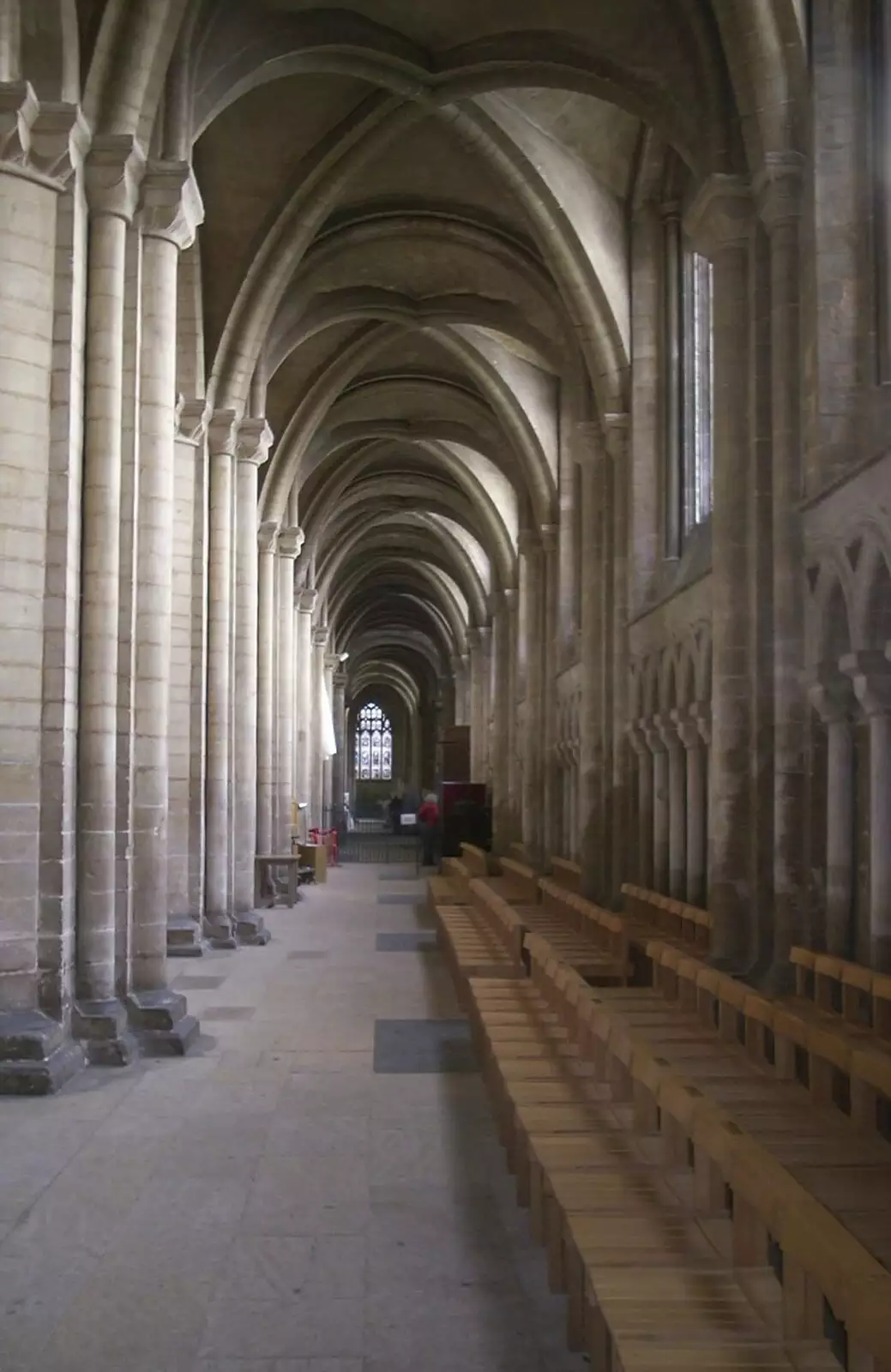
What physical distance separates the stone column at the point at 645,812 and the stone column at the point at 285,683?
837 cm

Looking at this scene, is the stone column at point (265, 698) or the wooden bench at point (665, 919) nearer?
the wooden bench at point (665, 919)

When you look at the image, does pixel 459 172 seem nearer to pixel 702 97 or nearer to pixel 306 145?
pixel 306 145

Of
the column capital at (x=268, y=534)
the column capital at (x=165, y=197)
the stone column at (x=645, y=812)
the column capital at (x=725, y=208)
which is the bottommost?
the stone column at (x=645, y=812)

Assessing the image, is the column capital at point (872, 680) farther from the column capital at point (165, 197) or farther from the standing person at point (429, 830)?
the standing person at point (429, 830)

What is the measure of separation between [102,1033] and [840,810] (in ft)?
15.6

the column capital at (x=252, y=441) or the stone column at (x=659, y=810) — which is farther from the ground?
the column capital at (x=252, y=441)

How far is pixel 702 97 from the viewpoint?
10.3m

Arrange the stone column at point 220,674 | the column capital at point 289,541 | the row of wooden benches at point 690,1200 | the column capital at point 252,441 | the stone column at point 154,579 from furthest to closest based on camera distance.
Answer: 1. the column capital at point 289,541
2. the column capital at point 252,441
3. the stone column at point 220,674
4. the stone column at point 154,579
5. the row of wooden benches at point 690,1200

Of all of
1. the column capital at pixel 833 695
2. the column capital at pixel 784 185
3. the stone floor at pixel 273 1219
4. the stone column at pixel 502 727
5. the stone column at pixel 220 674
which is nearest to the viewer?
the stone floor at pixel 273 1219

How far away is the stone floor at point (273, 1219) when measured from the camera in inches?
161

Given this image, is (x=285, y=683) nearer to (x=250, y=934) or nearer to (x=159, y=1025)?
(x=250, y=934)

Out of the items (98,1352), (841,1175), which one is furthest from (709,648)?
(98,1352)

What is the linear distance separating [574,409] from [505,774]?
36.6ft

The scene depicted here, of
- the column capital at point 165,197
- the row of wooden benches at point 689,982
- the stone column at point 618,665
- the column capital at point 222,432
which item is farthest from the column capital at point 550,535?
the column capital at point 165,197
